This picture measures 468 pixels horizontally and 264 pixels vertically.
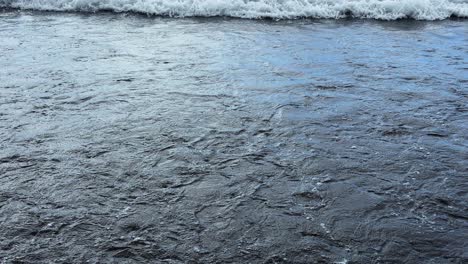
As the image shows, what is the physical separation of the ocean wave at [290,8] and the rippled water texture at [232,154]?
138 inches

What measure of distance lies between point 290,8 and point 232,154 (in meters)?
8.34

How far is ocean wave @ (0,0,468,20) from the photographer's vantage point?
11422mm

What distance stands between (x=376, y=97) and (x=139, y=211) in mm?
3726

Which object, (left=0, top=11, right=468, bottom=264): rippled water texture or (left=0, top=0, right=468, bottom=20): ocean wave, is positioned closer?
(left=0, top=11, right=468, bottom=264): rippled water texture

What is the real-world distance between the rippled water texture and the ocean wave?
351 cm

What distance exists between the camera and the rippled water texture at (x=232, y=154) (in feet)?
10.4

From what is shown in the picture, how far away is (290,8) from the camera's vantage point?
38.7 ft

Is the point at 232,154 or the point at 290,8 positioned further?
the point at 290,8

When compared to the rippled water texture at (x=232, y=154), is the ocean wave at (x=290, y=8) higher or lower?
higher

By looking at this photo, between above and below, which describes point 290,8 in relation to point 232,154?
above

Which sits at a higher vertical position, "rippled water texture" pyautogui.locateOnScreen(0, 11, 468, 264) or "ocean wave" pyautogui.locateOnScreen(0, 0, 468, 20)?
"ocean wave" pyautogui.locateOnScreen(0, 0, 468, 20)

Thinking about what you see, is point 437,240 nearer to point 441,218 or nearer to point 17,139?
point 441,218

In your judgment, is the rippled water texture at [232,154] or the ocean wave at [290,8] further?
the ocean wave at [290,8]

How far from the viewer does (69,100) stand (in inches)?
222
